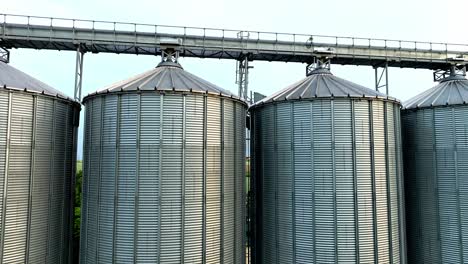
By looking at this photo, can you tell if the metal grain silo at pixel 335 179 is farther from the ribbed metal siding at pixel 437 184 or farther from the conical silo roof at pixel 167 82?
the conical silo roof at pixel 167 82

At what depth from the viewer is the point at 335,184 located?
18.8m

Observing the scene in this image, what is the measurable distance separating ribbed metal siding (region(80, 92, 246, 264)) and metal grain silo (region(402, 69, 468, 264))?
43.3ft

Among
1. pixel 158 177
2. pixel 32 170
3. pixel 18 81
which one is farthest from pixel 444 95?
pixel 18 81

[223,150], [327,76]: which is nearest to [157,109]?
[223,150]

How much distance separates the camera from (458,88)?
24141mm

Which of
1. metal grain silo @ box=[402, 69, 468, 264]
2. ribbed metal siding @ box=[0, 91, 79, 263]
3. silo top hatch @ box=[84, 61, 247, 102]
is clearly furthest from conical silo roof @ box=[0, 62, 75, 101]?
metal grain silo @ box=[402, 69, 468, 264]

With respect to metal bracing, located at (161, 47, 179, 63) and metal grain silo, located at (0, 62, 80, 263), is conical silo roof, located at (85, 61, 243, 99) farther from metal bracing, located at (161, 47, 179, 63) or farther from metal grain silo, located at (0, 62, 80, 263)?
metal grain silo, located at (0, 62, 80, 263)

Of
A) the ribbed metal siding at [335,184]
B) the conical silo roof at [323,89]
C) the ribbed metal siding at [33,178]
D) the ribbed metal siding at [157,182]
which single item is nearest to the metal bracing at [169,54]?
the ribbed metal siding at [157,182]

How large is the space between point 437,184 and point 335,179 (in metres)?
8.07

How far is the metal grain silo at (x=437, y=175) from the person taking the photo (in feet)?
69.7

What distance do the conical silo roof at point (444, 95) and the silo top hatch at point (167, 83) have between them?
1297cm

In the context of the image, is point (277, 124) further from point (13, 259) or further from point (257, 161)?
point (13, 259)

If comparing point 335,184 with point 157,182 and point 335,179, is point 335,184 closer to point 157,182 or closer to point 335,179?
point 335,179

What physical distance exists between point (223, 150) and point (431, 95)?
612 inches
